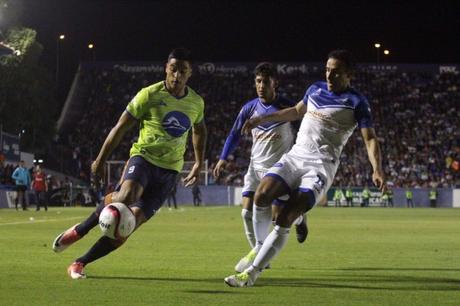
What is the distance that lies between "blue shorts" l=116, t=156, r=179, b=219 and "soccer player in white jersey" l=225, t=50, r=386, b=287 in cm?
106

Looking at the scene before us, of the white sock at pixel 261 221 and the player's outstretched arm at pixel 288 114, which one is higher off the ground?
the player's outstretched arm at pixel 288 114

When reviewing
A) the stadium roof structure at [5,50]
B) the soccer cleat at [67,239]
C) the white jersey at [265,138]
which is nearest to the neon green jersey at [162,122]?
the soccer cleat at [67,239]

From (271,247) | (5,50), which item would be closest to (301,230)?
(271,247)

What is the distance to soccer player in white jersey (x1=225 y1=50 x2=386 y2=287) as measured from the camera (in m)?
9.14

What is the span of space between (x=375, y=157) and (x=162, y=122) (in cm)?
236

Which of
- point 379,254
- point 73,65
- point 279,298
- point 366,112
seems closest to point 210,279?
point 279,298

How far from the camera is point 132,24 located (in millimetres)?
83125

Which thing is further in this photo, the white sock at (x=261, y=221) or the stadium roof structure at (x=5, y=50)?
the stadium roof structure at (x=5, y=50)

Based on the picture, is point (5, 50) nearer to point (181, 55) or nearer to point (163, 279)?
point (181, 55)

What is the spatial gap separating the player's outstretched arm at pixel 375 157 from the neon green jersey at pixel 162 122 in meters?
1.97

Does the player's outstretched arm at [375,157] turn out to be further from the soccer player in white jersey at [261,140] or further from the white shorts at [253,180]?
the white shorts at [253,180]

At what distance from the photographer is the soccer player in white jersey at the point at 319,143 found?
9141 mm

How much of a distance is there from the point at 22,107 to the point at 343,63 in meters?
50.2

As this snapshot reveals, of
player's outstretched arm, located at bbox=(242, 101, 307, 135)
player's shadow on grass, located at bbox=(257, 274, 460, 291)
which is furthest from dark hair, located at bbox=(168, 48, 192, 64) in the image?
player's shadow on grass, located at bbox=(257, 274, 460, 291)
